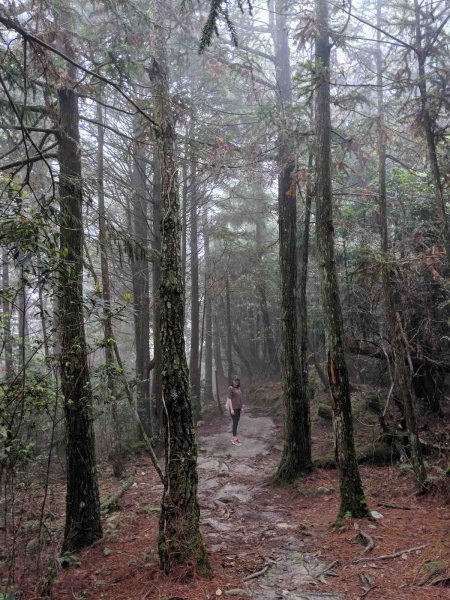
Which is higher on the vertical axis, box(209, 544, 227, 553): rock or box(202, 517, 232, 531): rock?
box(209, 544, 227, 553): rock

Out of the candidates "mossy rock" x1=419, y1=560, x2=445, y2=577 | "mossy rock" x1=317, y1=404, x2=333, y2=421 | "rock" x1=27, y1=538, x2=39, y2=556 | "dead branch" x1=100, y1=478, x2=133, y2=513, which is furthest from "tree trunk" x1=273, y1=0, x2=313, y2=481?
"rock" x1=27, y1=538, x2=39, y2=556

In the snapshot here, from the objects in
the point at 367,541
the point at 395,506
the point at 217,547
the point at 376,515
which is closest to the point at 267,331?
the point at 395,506

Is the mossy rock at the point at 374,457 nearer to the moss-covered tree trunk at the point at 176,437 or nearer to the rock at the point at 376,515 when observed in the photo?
the rock at the point at 376,515

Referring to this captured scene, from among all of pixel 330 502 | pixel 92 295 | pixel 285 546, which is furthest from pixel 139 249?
pixel 330 502

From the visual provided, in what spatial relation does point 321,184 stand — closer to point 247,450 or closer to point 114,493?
point 114,493

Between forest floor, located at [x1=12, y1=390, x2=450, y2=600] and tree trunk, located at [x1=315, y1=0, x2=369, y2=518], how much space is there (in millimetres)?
479

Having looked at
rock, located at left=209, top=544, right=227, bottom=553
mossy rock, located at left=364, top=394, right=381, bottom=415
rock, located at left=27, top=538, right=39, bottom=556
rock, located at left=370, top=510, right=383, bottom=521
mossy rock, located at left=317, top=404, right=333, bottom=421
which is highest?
mossy rock, located at left=364, top=394, right=381, bottom=415

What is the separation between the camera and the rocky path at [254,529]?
5.00 meters

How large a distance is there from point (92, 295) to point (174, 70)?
1068 cm

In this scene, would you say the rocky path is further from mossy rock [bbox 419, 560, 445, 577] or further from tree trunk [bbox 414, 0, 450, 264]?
tree trunk [bbox 414, 0, 450, 264]

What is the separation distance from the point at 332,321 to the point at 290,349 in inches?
114

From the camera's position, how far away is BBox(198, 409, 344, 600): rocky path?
16.4ft

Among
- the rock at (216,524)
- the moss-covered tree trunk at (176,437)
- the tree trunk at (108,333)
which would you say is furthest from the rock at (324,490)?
the tree trunk at (108,333)

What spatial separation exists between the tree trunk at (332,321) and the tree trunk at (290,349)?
1788 mm
